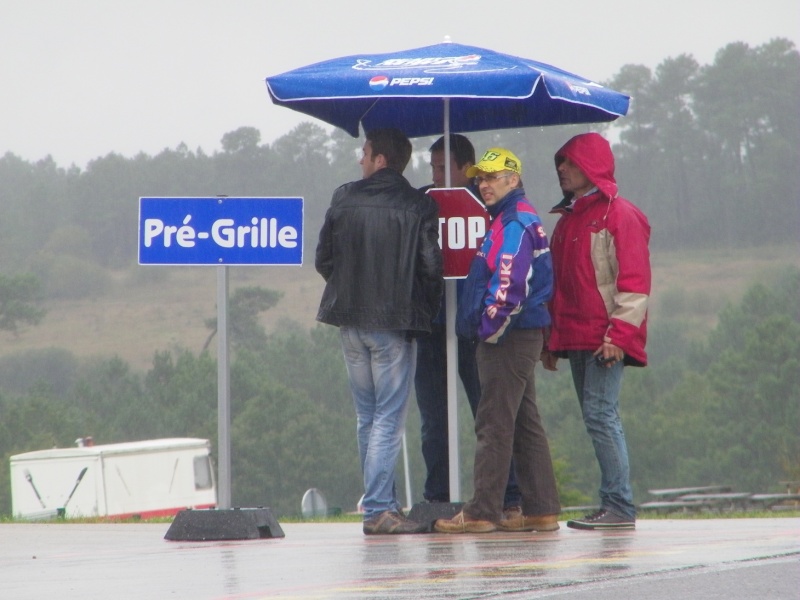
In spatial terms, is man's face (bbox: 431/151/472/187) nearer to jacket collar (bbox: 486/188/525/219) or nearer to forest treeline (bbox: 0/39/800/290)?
jacket collar (bbox: 486/188/525/219)

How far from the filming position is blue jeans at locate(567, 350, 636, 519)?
658cm

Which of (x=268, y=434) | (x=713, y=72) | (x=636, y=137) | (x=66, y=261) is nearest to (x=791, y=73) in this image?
(x=713, y=72)

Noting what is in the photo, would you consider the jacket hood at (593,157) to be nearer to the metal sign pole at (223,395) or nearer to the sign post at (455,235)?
the sign post at (455,235)

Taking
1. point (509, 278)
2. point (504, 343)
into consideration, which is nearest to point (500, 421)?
point (504, 343)

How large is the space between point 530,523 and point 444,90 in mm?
1892

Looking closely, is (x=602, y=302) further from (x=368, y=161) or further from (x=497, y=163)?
(x=368, y=161)

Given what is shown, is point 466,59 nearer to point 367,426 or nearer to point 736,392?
point 367,426

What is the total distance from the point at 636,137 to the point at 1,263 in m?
46.2

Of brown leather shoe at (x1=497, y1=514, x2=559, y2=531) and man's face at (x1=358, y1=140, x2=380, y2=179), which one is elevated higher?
man's face at (x1=358, y1=140, x2=380, y2=179)

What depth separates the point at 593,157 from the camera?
6.67 meters

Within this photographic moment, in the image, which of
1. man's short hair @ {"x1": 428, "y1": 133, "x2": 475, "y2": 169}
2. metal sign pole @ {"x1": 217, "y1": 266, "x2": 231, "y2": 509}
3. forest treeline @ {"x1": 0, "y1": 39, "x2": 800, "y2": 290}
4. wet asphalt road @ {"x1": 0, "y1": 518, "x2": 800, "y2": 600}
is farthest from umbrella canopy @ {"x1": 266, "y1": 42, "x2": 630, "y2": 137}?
forest treeline @ {"x1": 0, "y1": 39, "x2": 800, "y2": 290}

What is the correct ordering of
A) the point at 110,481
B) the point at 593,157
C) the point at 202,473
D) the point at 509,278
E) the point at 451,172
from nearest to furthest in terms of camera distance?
the point at 509,278 < the point at 593,157 < the point at 451,172 < the point at 110,481 < the point at 202,473

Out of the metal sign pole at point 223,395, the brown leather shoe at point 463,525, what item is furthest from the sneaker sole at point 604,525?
the metal sign pole at point 223,395

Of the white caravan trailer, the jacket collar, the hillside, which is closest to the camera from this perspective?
the jacket collar
